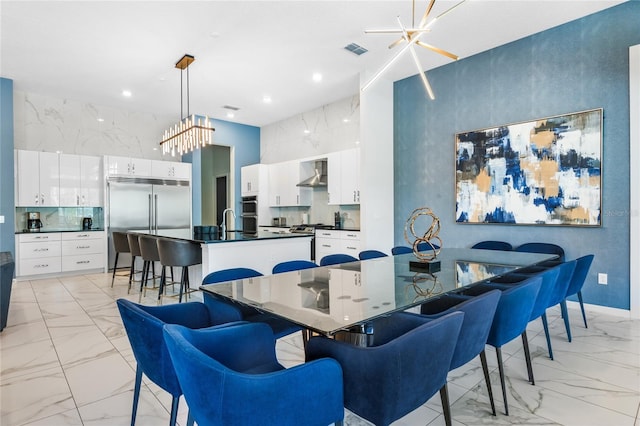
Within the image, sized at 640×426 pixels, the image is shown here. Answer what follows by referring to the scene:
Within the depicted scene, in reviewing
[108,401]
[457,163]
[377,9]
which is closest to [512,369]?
[108,401]

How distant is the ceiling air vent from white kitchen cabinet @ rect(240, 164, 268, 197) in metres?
3.69

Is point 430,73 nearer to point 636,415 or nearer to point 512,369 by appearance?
point 512,369

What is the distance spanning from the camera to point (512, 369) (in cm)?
245

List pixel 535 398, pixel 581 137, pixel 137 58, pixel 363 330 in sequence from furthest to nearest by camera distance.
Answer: pixel 137 58
pixel 581 137
pixel 535 398
pixel 363 330

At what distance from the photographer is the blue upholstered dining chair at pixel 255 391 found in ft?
3.21

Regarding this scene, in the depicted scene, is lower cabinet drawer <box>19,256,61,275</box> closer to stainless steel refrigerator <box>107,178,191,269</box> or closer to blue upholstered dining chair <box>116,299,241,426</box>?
stainless steel refrigerator <box>107,178,191,269</box>

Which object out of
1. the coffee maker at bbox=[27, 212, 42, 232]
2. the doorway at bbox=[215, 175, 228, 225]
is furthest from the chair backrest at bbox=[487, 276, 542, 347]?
the doorway at bbox=[215, 175, 228, 225]

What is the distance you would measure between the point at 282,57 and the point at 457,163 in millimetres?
2895

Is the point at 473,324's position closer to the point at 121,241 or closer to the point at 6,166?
the point at 121,241

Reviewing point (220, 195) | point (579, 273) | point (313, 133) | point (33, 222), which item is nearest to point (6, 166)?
point (33, 222)

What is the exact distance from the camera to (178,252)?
3.83 metres

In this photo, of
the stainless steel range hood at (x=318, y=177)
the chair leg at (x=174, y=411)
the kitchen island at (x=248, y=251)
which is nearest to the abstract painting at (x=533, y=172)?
the kitchen island at (x=248, y=251)

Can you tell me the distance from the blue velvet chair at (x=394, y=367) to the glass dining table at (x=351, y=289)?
0.43 feet

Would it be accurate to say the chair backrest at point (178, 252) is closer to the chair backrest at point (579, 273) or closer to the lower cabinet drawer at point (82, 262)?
the lower cabinet drawer at point (82, 262)
